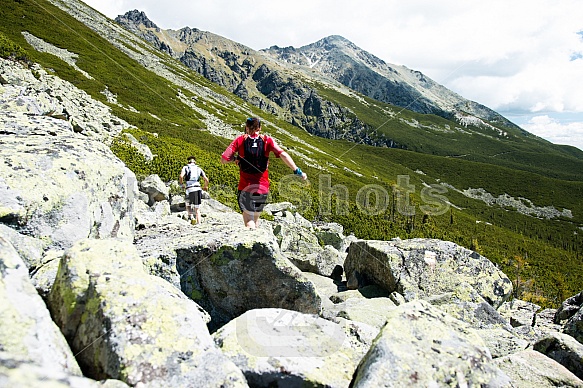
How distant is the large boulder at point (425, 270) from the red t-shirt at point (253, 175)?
512 centimetres

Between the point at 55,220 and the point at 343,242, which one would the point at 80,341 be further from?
the point at 343,242

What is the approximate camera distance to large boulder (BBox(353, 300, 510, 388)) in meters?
3.87

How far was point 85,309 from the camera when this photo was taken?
3.86 meters

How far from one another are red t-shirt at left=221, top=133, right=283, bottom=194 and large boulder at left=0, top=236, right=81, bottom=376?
4683 millimetres

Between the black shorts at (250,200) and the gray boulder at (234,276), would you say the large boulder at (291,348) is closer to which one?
the gray boulder at (234,276)

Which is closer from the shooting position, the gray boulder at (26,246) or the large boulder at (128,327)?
the large boulder at (128,327)

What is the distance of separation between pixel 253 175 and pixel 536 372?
644cm

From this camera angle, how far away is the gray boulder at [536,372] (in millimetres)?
5340

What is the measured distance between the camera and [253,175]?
25.8 ft

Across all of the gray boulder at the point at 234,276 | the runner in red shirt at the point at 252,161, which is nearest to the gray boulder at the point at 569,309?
the gray boulder at the point at 234,276

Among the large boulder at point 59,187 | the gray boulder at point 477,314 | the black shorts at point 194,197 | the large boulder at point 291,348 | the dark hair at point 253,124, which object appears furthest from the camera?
the black shorts at point 194,197

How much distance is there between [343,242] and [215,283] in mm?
15099

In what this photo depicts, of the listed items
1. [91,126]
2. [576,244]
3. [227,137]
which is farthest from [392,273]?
[576,244]

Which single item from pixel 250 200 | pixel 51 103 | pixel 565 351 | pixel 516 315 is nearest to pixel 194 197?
pixel 250 200
